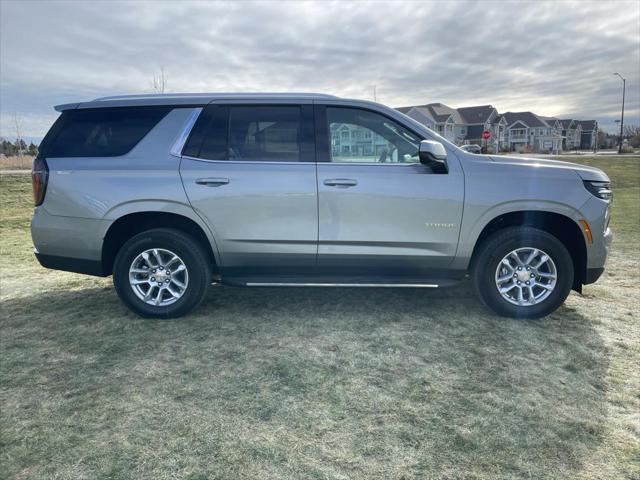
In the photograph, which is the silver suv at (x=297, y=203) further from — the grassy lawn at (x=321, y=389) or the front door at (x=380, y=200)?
the grassy lawn at (x=321, y=389)

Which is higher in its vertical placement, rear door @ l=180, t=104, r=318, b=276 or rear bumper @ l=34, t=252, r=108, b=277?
rear door @ l=180, t=104, r=318, b=276

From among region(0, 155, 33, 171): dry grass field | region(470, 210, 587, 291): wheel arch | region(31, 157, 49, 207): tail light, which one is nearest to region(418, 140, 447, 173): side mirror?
region(470, 210, 587, 291): wheel arch

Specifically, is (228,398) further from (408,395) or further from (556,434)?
(556,434)

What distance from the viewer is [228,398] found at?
2.96m

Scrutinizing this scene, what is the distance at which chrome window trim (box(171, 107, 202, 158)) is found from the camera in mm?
4184

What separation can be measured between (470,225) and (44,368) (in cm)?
364

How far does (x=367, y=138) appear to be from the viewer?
4.23 m

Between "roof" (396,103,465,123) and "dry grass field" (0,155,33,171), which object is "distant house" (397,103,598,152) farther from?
"dry grass field" (0,155,33,171)

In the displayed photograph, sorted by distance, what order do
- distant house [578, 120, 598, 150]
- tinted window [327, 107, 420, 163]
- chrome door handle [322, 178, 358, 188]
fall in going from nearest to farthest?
1. chrome door handle [322, 178, 358, 188]
2. tinted window [327, 107, 420, 163]
3. distant house [578, 120, 598, 150]

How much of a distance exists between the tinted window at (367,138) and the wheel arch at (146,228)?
56.4 inches

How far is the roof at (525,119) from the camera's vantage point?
236ft

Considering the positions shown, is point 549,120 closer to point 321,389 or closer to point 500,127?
point 500,127

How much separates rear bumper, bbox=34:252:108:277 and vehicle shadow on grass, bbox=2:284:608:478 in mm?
495

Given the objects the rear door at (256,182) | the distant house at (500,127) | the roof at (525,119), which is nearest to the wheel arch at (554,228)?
the rear door at (256,182)
